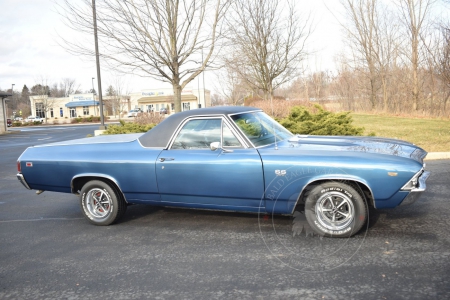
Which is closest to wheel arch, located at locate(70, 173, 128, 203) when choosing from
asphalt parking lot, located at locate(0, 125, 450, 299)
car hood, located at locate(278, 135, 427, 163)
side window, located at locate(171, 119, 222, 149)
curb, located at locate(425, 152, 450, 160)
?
asphalt parking lot, located at locate(0, 125, 450, 299)

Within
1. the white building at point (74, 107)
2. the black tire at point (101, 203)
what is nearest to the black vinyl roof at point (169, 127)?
the black tire at point (101, 203)

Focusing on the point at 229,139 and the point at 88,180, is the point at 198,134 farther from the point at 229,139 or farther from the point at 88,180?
the point at 88,180

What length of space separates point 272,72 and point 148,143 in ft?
43.5

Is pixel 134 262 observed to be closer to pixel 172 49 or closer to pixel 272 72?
pixel 172 49

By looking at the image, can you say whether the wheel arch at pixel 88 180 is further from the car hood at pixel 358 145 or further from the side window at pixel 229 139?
the car hood at pixel 358 145

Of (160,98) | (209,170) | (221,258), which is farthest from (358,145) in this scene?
(160,98)

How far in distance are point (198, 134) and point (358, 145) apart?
6.54ft

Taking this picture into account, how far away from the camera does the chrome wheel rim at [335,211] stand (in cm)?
427

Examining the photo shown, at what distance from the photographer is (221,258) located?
13.0ft

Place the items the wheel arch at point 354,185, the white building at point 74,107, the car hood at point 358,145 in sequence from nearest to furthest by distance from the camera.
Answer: the wheel arch at point 354,185 → the car hood at point 358,145 → the white building at point 74,107

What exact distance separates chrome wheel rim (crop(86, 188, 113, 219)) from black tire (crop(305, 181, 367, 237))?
107 inches

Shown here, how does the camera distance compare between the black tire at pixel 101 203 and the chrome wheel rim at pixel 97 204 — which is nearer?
the black tire at pixel 101 203

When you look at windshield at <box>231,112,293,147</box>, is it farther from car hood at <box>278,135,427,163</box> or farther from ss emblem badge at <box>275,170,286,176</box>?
ss emblem badge at <box>275,170,286,176</box>

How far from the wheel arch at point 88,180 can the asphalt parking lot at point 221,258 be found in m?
0.46
